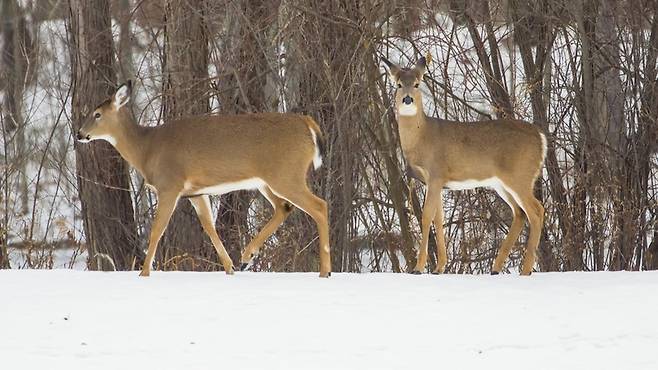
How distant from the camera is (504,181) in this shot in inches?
409

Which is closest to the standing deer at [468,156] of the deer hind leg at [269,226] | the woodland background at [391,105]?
the deer hind leg at [269,226]

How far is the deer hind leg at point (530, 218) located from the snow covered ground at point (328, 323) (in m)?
0.65

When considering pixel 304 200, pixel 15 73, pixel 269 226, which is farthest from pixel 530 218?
pixel 15 73

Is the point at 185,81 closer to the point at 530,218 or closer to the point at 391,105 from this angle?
the point at 391,105

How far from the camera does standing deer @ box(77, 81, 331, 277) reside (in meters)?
9.94

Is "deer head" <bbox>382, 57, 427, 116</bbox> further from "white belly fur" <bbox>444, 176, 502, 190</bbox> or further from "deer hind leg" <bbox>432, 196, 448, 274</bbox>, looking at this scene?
"deer hind leg" <bbox>432, 196, 448, 274</bbox>

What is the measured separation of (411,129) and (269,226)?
1346 mm

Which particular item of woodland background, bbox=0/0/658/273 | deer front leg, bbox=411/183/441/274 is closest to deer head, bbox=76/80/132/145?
deer front leg, bbox=411/183/441/274

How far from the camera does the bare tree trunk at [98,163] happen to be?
15.7 metres

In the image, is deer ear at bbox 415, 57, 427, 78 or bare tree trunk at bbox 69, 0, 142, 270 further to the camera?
bare tree trunk at bbox 69, 0, 142, 270

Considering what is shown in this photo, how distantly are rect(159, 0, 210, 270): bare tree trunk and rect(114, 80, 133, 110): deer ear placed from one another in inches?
156

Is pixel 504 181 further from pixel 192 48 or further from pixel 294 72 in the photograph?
pixel 192 48

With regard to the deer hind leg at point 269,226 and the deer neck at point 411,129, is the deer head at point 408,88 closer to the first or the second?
the deer neck at point 411,129

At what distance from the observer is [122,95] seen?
34.8 ft
